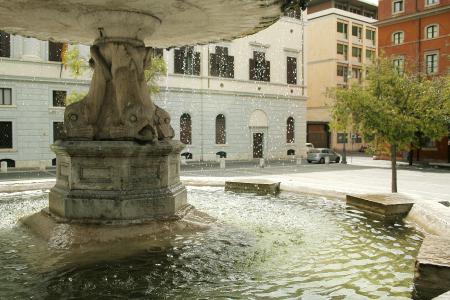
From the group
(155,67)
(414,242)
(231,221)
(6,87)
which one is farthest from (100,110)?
(6,87)

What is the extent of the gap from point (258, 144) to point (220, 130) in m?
3.91

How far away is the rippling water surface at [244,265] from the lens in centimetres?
380

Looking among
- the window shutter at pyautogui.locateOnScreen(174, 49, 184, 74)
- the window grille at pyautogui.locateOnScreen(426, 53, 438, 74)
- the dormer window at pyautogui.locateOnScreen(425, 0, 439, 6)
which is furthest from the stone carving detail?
the dormer window at pyautogui.locateOnScreen(425, 0, 439, 6)

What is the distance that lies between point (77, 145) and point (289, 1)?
11.4ft

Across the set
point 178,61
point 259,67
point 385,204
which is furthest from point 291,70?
point 385,204

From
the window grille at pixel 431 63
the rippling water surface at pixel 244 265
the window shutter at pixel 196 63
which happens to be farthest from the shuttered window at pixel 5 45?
the window grille at pixel 431 63

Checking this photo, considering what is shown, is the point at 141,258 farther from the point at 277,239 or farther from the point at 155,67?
the point at 155,67

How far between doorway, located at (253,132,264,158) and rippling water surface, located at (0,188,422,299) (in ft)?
90.7

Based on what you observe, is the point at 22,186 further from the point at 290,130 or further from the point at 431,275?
the point at 290,130

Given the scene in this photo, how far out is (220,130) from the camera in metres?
32.7

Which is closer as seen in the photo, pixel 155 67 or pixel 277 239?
pixel 277 239

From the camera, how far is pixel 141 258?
4773 millimetres

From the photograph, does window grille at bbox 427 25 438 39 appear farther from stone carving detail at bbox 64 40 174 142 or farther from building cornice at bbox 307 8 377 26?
stone carving detail at bbox 64 40 174 142

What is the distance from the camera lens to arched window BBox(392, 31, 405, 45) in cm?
3672
